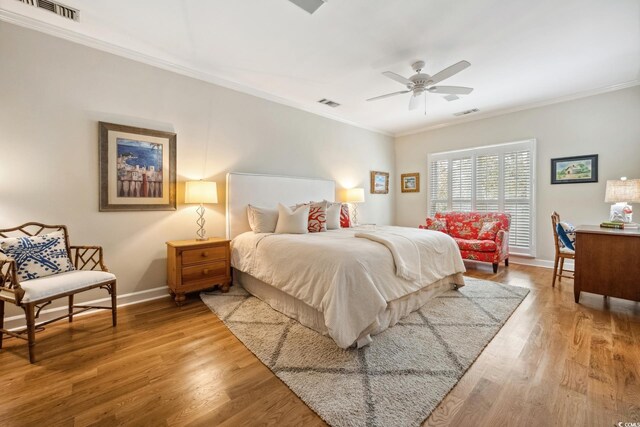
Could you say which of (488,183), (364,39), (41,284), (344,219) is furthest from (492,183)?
(41,284)

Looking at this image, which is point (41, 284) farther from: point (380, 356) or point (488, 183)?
point (488, 183)

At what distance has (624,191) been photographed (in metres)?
3.26

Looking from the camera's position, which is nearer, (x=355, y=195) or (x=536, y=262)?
(x=536, y=262)

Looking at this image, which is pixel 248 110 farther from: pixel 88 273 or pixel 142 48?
pixel 88 273

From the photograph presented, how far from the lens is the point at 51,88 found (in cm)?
261

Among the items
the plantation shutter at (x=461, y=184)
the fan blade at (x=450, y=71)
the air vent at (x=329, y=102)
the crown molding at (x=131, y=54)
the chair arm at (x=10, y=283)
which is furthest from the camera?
the plantation shutter at (x=461, y=184)

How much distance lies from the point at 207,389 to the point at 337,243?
144cm

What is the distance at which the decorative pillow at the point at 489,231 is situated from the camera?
4510mm

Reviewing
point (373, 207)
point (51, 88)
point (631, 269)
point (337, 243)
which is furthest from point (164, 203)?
point (631, 269)

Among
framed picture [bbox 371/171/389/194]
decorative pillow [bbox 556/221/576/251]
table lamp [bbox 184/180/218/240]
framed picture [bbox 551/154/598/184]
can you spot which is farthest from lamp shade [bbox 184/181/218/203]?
framed picture [bbox 551/154/598/184]

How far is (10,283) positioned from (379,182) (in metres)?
5.74

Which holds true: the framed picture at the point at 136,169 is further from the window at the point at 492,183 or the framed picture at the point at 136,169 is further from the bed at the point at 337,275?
the window at the point at 492,183

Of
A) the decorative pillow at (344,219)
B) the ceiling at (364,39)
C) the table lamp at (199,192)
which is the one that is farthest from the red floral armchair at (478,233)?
the table lamp at (199,192)

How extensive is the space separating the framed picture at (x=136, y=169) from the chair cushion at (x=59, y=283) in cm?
85
